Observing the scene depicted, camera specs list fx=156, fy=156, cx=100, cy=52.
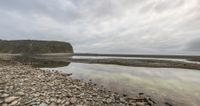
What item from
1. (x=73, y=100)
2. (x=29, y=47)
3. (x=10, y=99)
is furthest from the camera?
(x=29, y=47)

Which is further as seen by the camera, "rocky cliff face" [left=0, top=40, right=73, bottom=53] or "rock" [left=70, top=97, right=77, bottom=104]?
"rocky cliff face" [left=0, top=40, right=73, bottom=53]

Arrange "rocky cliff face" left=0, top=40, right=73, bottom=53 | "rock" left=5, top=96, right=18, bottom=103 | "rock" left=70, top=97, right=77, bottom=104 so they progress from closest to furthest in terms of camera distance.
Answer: "rock" left=5, top=96, right=18, bottom=103, "rock" left=70, top=97, right=77, bottom=104, "rocky cliff face" left=0, top=40, right=73, bottom=53

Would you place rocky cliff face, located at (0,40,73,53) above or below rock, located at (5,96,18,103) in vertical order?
above

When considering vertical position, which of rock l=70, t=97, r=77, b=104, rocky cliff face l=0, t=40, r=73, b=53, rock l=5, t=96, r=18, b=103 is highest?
rocky cliff face l=0, t=40, r=73, b=53

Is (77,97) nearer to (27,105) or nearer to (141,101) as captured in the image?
(27,105)

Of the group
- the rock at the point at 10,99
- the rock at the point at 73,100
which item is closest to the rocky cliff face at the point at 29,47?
the rock at the point at 10,99

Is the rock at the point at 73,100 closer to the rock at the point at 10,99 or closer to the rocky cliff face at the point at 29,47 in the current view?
the rock at the point at 10,99

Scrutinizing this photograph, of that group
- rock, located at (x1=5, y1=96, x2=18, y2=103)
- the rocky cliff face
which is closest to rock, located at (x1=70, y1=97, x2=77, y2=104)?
rock, located at (x1=5, y1=96, x2=18, y2=103)

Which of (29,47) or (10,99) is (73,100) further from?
(29,47)

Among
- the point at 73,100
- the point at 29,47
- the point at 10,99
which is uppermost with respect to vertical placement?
the point at 29,47

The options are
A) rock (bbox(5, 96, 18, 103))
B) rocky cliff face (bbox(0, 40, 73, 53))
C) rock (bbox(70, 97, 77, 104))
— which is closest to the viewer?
rock (bbox(5, 96, 18, 103))

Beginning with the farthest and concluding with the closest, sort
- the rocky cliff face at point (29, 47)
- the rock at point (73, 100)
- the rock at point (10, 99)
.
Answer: the rocky cliff face at point (29, 47)
the rock at point (73, 100)
the rock at point (10, 99)

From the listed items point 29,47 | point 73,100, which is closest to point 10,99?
point 73,100

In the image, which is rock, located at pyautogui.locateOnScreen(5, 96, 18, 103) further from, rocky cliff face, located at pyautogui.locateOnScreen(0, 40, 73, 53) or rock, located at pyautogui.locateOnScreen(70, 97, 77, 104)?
rocky cliff face, located at pyautogui.locateOnScreen(0, 40, 73, 53)
